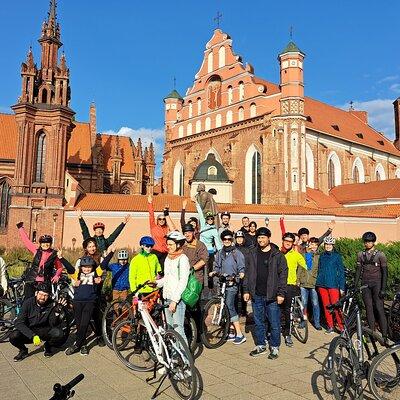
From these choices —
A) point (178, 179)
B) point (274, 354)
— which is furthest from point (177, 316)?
point (178, 179)

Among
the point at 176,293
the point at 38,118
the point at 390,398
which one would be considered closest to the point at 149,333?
the point at 176,293

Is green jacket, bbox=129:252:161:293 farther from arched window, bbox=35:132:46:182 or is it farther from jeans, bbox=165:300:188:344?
arched window, bbox=35:132:46:182

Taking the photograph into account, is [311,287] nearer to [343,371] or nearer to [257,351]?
[257,351]

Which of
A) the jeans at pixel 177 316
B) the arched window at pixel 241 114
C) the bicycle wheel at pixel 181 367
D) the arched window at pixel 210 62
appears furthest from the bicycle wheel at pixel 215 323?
the arched window at pixel 210 62

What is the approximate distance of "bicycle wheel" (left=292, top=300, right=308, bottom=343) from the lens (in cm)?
717

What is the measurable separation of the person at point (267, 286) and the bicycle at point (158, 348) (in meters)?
1.65

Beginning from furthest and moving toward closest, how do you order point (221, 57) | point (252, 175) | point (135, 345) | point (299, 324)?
point (221, 57)
point (252, 175)
point (299, 324)
point (135, 345)

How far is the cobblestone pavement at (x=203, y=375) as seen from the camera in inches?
184

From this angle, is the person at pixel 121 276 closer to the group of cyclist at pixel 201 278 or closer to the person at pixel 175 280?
the group of cyclist at pixel 201 278

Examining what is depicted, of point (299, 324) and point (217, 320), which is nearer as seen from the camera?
point (217, 320)

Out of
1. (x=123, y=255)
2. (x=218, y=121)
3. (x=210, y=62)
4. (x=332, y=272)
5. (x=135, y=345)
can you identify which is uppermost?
(x=210, y=62)

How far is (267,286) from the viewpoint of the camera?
20.2 feet

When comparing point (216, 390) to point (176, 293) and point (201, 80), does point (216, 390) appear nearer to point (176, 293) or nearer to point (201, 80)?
point (176, 293)

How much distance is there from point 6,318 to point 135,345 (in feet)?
10.4
